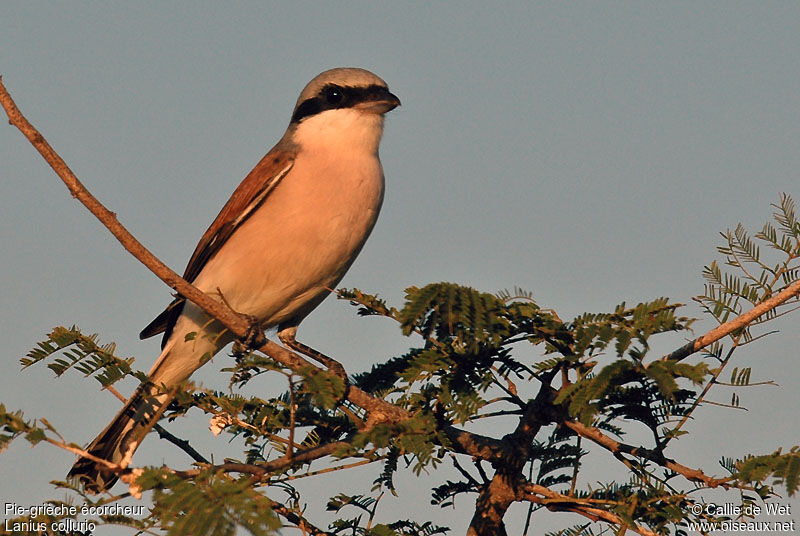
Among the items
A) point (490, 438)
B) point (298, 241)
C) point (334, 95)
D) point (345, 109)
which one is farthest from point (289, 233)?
point (490, 438)

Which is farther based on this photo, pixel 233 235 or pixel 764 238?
pixel 233 235

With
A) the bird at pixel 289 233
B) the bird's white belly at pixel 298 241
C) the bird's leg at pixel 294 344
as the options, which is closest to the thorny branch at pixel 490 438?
the bird at pixel 289 233

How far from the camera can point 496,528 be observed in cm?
319

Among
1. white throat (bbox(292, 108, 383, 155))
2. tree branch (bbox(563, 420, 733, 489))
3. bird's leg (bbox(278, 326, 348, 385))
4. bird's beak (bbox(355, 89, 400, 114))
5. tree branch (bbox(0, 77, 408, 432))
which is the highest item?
bird's beak (bbox(355, 89, 400, 114))

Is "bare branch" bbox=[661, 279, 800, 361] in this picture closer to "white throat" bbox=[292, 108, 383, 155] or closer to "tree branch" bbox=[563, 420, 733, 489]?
"tree branch" bbox=[563, 420, 733, 489]

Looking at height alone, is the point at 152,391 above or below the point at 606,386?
above

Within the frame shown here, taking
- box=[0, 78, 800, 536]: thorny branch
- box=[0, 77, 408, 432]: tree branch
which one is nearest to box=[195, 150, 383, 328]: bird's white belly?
box=[0, 77, 408, 432]: tree branch

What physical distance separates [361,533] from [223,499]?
3.29 ft

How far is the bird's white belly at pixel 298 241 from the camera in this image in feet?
16.4

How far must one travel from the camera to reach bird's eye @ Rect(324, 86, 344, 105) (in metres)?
5.87

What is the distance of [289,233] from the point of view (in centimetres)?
498

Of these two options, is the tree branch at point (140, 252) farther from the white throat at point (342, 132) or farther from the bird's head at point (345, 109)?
the bird's head at point (345, 109)

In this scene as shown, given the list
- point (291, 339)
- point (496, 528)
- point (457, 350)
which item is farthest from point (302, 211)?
point (496, 528)

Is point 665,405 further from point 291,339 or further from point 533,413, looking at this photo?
point 291,339
